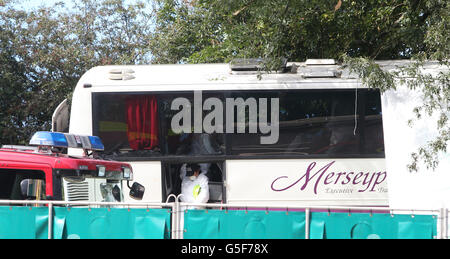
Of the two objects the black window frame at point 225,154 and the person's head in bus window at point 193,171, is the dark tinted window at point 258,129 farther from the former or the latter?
the person's head in bus window at point 193,171

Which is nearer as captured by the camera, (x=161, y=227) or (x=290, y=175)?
(x=161, y=227)

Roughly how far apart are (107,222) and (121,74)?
5.02 m

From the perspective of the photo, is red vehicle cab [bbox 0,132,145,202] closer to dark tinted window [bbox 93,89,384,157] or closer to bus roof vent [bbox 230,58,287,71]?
dark tinted window [bbox 93,89,384,157]

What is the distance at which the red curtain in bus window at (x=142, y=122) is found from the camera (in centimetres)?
1112

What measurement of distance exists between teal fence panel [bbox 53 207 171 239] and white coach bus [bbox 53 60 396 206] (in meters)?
3.88

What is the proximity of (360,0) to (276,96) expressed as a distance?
2.86 m

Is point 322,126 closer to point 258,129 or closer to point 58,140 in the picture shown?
point 258,129

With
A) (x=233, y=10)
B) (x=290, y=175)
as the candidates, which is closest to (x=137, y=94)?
(x=233, y=10)

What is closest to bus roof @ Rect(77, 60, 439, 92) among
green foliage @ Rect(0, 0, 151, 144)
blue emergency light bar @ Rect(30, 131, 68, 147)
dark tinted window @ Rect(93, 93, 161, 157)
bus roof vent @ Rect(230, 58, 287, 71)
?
bus roof vent @ Rect(230, 58, 287, 71)

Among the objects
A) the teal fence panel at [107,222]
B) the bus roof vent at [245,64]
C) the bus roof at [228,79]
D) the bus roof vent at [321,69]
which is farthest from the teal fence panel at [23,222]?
the bus roof vent at [321,69]

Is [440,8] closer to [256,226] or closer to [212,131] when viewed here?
[212,131]

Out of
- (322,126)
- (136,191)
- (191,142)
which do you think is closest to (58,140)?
(136,191)

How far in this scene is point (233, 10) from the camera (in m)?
11.1

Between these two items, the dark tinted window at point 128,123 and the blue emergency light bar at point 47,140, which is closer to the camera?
the blue emergency light bar at point 47,140
